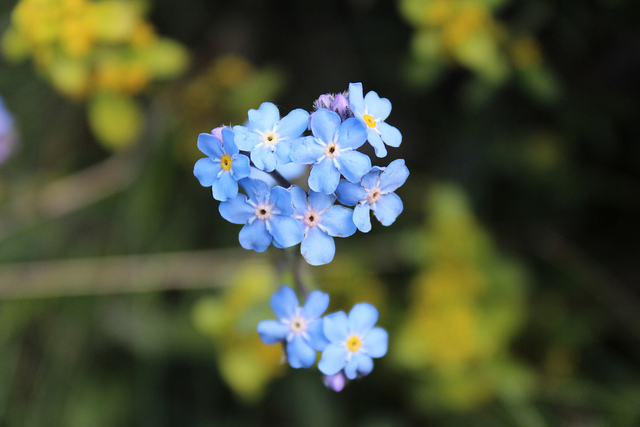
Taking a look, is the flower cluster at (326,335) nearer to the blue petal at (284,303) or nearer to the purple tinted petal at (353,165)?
the blue petal at (284,303)

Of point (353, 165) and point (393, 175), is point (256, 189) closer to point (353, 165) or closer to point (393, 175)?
point (353, 165)

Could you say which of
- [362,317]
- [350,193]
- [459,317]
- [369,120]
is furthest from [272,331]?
[459,317]

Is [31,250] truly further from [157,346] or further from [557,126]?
[557,126]

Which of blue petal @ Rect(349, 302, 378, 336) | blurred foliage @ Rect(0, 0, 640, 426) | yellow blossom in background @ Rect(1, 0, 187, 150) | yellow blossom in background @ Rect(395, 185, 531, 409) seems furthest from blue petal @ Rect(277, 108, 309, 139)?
yellow blossom in background @ Rect(395, 185, 531, 409)

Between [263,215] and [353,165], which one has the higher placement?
[353,165]

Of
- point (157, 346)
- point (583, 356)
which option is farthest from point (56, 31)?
point (583, 356)

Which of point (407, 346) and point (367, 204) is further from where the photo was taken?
point (407, 346)

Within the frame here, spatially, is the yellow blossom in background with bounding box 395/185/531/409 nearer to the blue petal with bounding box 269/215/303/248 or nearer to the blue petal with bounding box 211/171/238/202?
the blue petal with bounding box 269/215/303/248
